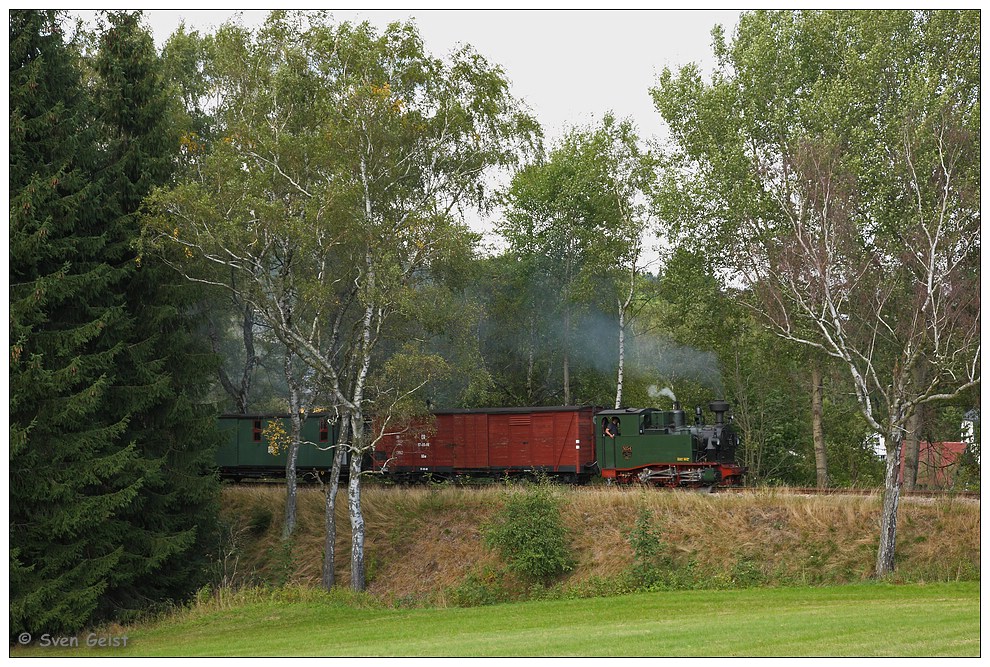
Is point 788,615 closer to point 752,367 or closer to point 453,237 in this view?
point 453,237

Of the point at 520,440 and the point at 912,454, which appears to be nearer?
the point at 912,454

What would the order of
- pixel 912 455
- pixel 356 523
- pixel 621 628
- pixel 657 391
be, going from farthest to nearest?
pixel 657 391 < pixel 912 455 < pixel 356 523 < pixel 621 628

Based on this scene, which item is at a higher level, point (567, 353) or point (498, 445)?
point (567, 353)

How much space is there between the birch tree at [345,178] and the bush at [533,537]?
3.30 meters

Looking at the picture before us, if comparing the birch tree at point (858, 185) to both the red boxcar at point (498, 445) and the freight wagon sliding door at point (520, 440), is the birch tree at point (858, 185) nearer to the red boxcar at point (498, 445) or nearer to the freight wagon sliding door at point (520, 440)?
the red boxcar at point (498, 445)

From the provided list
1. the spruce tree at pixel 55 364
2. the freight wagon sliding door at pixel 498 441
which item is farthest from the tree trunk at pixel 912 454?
the spruce tree at pixel 55 364

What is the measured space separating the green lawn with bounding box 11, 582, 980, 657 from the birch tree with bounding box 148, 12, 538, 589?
146 inches

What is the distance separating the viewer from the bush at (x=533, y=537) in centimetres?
1980

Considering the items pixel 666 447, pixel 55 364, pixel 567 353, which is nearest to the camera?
pixel 55 364

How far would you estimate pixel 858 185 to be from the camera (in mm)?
22391

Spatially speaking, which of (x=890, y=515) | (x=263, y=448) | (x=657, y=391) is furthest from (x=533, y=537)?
(x=657, y=391)

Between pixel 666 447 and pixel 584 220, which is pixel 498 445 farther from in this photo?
pixel 584 220

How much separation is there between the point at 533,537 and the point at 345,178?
8.95 metres

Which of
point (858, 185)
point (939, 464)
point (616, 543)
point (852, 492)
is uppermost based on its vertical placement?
point (858, 185)
